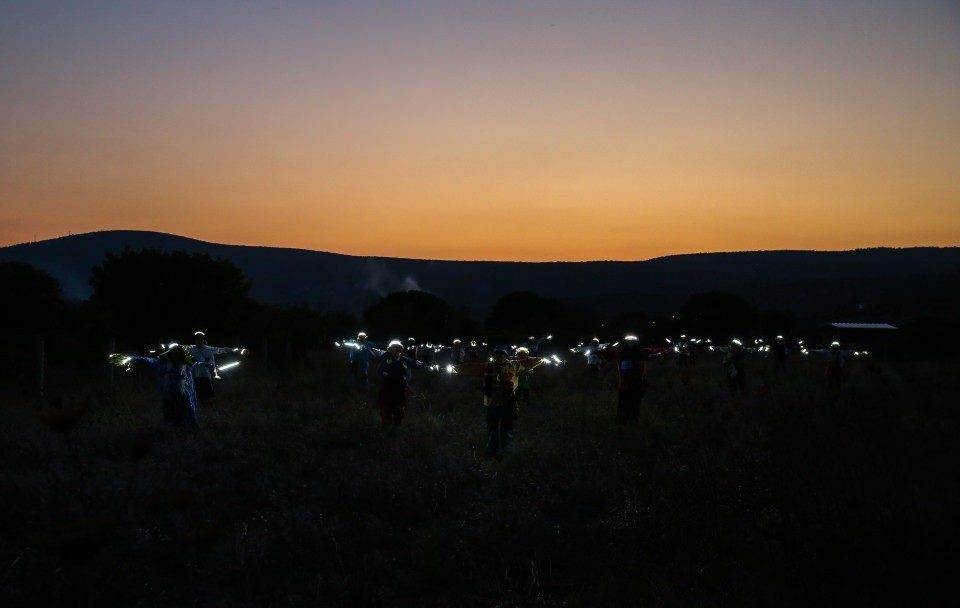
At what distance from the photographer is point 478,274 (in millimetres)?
178625

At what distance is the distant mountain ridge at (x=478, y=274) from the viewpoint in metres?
148

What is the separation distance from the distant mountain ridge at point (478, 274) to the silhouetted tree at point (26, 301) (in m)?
97.4

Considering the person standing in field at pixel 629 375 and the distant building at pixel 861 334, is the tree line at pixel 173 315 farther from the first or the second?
the person standing in field at pixel 629 375

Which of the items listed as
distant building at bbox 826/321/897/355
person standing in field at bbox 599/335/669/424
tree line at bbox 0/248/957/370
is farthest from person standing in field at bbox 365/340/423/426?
distant building at bbox 826/321/897/355

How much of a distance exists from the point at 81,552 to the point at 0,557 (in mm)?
3149

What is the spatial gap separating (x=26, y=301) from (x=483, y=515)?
38.1 meters

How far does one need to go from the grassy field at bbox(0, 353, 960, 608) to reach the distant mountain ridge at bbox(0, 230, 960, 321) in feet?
400

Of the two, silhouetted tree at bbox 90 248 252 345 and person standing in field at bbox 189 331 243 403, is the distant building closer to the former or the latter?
silhouetted tree at bbox 90 248 252 345

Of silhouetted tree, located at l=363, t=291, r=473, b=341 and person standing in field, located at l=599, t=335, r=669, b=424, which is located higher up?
person standing in field, located at l=599, t=335, r=669, b=424

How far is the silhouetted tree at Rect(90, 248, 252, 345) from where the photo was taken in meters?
31.6

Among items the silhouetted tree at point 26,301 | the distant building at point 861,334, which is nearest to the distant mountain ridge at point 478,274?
the distant building at point 861,334

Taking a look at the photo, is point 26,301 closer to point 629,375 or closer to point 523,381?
point 523,381

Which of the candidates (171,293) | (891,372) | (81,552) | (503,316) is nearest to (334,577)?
(81,552)

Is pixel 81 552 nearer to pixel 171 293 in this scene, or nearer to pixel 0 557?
pixel 0 557
